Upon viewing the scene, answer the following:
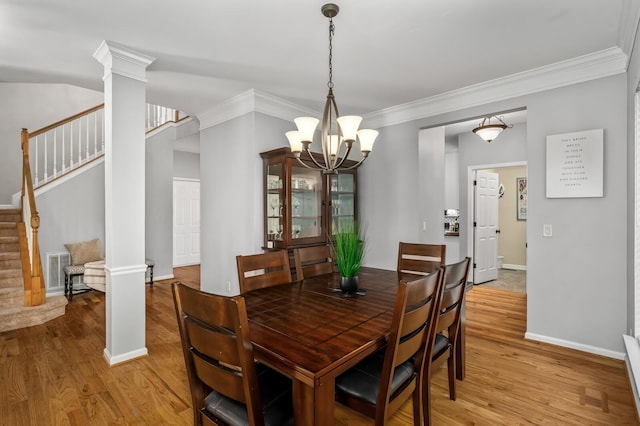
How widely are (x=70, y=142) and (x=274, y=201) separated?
12.6 feet

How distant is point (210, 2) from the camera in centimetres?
206

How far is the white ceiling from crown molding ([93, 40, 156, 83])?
2.4 inches

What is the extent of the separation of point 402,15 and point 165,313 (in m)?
3.86

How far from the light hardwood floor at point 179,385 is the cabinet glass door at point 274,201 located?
145cm

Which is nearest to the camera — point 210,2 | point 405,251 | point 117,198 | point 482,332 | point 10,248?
point 210,2

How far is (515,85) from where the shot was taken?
3.22 meters

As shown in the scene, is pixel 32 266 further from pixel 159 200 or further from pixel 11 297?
pixel 159 200

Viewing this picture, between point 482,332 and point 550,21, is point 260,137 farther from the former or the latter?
point 482,332

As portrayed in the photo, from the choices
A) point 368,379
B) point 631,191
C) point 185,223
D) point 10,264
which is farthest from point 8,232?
point 631,191

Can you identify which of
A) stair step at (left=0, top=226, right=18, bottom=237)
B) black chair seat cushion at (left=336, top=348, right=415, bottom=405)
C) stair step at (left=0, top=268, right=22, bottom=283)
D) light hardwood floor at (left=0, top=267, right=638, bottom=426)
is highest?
stair step at (left=0, top=226, right=18, bottom=237)

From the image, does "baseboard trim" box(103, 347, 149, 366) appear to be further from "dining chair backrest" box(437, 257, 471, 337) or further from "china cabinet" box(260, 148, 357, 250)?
"dining chair backrest" box(437, 257, 471, 337)

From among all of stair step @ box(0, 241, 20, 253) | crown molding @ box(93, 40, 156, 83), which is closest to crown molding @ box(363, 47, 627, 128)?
crown molding @ box(93, 40, 156, 83)

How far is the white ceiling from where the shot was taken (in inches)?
83.4

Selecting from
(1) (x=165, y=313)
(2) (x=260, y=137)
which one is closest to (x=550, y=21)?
(2) (x=260, y=137)
